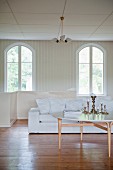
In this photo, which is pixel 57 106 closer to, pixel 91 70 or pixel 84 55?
pixel 91 70

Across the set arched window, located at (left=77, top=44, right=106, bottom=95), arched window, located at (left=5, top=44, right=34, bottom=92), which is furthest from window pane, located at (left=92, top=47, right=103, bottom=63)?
arched window, located at (left=5, top=44, right=34, bottom=92)

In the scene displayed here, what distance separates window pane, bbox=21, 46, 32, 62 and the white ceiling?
1.83ft

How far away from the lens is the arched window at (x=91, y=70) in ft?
27.9

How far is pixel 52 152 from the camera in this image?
3686 mm

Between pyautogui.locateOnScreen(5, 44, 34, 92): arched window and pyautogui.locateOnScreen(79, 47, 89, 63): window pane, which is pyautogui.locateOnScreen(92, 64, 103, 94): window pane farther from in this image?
pyautogui.locateOnScreen(5, 44, 34, 92): arched window

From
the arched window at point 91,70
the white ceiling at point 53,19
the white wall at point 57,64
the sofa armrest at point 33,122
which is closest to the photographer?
the white ceiling at point 53,19

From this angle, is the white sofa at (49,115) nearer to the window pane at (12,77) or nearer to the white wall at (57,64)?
the white wall at (57,64)

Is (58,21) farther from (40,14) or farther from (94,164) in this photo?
(94,164)

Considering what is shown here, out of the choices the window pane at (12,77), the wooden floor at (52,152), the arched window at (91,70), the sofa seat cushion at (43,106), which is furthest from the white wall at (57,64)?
the wooden floor at (52,152)

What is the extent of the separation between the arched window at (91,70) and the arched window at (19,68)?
2.06 m

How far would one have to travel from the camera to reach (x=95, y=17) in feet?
17.8

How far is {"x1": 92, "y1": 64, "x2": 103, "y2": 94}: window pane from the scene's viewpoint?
854cm

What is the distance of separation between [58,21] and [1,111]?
3.14m

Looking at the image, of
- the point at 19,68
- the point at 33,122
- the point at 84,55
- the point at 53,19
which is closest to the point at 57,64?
the point at 84,55
